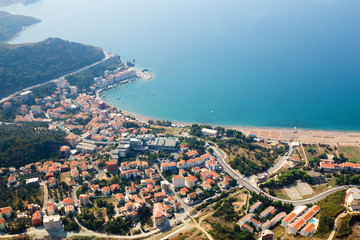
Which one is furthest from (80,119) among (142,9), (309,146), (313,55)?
(142,9)

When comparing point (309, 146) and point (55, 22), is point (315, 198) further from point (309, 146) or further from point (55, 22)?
point (55, 22)

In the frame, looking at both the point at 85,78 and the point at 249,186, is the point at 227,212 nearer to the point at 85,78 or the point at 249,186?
the point at 249,186

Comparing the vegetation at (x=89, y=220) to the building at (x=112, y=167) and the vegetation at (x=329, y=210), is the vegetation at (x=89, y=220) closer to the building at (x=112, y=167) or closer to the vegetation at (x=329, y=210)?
the building at (x=112, y=167)

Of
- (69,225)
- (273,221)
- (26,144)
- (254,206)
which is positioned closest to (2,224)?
(69,225)

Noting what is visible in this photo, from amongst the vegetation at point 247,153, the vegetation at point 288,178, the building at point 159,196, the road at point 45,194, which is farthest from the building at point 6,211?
the vegetation at point 288,178

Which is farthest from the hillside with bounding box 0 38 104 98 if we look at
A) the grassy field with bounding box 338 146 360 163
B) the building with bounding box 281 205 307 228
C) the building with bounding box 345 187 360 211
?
the building with bounding box 345 187 360 211

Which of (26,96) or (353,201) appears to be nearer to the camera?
(353,201)
